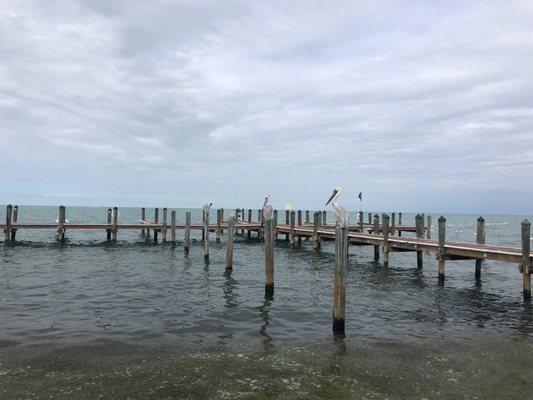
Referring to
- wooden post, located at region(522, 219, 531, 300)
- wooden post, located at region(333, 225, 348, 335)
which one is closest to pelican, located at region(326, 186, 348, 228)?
wooden post, located at region(333, 225, 348, 335)

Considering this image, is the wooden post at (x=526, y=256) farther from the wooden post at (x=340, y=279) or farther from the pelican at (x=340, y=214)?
the wooden post at (x=340, y=279)

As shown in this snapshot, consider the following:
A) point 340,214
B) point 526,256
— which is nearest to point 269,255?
point 340,214

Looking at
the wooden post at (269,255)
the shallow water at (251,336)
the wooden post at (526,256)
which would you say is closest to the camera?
the shallow water at (251,336)

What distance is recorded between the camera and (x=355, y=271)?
72.8 feet

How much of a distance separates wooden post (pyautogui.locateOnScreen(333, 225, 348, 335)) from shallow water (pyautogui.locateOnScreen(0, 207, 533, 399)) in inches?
18.8

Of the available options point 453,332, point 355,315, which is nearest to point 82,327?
point 355,315

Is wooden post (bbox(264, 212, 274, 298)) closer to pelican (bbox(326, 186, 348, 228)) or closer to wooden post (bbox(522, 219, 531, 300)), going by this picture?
pelican (bbox(326, 186, 348, 228))

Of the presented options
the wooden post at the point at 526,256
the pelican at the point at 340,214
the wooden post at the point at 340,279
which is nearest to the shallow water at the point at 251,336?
the wooden post at the point at 340,279

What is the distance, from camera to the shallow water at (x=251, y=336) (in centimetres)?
770

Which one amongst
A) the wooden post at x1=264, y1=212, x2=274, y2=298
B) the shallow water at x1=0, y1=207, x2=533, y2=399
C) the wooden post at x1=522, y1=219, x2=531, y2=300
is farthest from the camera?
the wooden post at x1=522, y1=219, x2=531, y2=300

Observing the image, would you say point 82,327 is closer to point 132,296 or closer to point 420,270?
point 132,296

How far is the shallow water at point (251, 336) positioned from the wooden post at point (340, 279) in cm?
48

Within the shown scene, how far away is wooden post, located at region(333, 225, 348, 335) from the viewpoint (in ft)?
34.8

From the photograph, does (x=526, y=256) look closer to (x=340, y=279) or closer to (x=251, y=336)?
(x=340, y=279)
